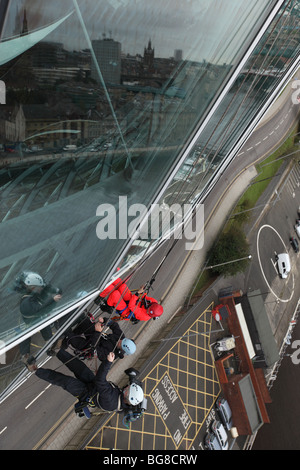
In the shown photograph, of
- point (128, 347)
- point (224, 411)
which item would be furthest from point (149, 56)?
point (224, 411)

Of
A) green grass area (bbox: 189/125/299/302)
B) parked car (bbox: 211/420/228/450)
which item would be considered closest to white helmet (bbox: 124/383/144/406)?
parked car (bbox: 211/420/228/450)

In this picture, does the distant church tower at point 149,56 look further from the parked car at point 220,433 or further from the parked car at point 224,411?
the parked car at point 220,433

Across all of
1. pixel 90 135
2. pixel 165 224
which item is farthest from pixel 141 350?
pixel 90 135

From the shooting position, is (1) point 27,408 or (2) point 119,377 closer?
(1) point 27,408

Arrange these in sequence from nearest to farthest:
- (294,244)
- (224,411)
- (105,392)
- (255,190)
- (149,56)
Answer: (149,56)
(105,392)
(224,411)
(255,190)
(294,244)

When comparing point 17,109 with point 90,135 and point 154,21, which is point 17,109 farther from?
point 154,21

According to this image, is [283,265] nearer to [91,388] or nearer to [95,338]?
[95,338]

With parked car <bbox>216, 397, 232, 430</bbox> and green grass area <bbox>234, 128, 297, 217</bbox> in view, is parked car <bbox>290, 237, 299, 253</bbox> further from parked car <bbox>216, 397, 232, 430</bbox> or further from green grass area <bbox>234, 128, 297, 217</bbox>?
parked car <bbox>216, 397, 232, 430</bbox>
